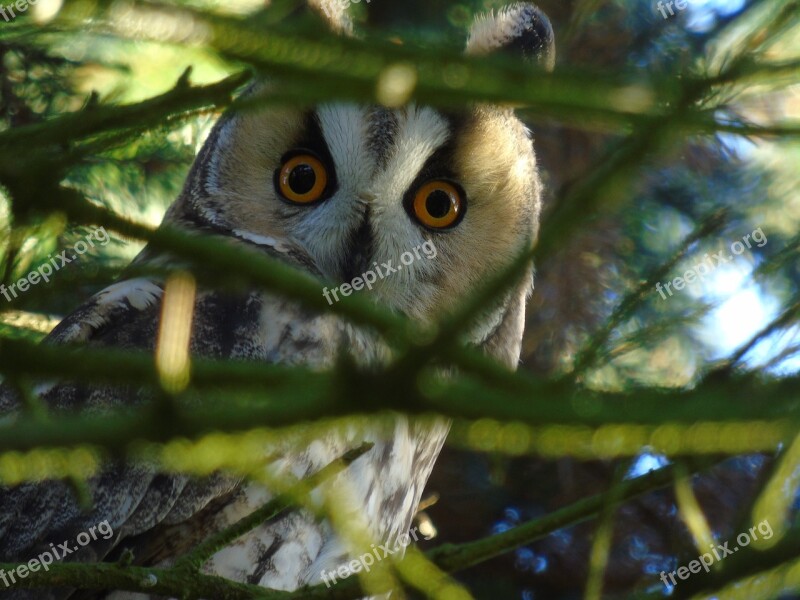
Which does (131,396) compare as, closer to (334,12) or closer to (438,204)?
(438,204)

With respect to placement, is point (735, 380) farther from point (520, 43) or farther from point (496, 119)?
point (520, 43)

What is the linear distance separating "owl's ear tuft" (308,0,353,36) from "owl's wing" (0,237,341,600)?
623 mm

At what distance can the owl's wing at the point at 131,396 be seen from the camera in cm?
177

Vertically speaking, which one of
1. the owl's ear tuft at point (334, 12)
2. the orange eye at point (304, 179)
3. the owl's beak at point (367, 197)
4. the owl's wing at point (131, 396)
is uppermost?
the owl's ear tuft at point (334, 12)

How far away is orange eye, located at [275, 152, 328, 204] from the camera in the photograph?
2162 millimetres

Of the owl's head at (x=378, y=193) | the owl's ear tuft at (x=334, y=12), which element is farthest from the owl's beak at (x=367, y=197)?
the owl's ear tuft at (x=334, y=12)

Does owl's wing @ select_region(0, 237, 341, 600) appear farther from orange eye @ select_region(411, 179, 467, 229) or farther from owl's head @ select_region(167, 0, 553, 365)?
orange eye @ select_region(411, 179, 467, 229)

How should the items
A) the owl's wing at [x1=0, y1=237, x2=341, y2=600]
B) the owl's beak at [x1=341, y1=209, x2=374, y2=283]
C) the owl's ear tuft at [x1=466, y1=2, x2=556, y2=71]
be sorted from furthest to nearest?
the owl's ear tuft at [x1=466, y1=2, x2=556, y2=71] → the owl's beak at [x1=341, y1=209, x2=374, y2=283] → the owl's wing at [x1=0, y1=237, x2=341, y2=600]

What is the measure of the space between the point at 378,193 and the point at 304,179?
18cm

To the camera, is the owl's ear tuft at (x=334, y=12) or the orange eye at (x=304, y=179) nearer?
the orange eye at (x=304, y=179)

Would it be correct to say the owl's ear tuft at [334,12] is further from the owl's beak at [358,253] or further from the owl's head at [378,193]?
the owl's beak at [358,253]

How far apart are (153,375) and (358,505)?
1.33 metres

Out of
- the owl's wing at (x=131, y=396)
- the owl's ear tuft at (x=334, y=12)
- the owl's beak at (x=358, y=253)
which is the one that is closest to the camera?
the owl's wing at (x=131, y=396)

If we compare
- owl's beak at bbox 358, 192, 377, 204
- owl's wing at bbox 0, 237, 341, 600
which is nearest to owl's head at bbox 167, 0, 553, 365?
owl's beak at bbox 358, 192, 377, 204
